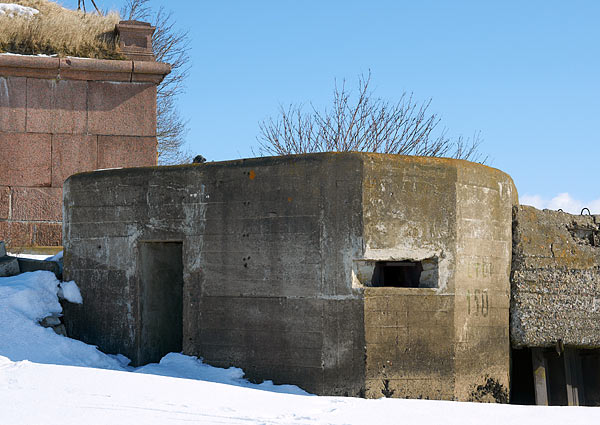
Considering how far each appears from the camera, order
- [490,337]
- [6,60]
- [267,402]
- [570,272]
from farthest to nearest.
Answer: [6,60], [570,272], [490,337], [267,402]

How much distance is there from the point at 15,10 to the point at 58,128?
2299 millimetres

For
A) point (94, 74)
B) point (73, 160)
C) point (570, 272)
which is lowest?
point (570, 272)

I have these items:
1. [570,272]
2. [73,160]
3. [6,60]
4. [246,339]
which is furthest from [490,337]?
[6,60]

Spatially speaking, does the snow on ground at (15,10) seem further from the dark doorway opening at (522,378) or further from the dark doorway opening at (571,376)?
the dark doorway opening at (571,376)

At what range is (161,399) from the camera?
237 inches

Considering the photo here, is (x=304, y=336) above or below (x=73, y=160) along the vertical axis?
below


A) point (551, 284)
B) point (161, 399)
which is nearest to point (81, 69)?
point (161, 399)

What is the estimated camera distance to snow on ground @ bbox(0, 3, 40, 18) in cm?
1108

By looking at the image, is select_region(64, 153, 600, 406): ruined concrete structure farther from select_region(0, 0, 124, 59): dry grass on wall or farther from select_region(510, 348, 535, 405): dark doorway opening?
select_region(0, 0, 124, 59): dry grass on wall

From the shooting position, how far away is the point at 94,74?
1049cm

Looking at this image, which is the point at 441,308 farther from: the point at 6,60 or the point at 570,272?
the point at 6,60

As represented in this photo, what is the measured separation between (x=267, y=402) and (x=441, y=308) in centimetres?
188

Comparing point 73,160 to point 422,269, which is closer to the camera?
point 422,269

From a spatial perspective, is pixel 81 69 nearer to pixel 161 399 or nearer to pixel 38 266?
pixel 38 266
